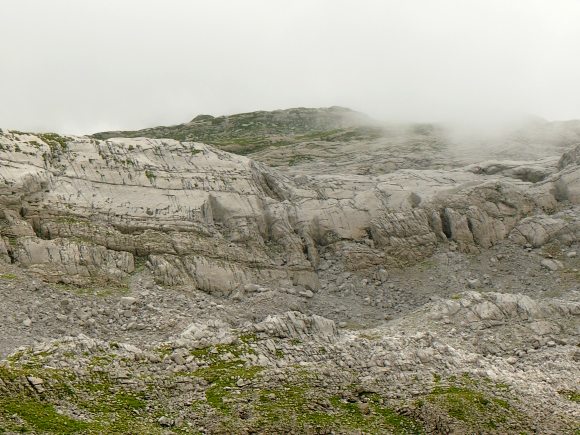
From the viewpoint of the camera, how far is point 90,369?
2794cm

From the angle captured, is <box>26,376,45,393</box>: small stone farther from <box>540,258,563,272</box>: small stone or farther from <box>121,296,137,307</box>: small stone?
<box>540,258,563,272</box>: small stone

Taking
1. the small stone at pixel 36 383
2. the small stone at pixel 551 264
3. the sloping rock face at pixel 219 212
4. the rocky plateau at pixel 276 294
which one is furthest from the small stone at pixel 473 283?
the small stone at pixel 36 383

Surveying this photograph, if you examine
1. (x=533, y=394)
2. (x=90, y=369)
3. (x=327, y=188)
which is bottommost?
(x=533, y=394)

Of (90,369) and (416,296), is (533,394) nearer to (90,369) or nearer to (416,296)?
(416,296)

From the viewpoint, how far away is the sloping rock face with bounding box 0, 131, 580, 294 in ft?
139

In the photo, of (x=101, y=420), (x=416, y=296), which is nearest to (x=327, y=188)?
(x=416, y=296)

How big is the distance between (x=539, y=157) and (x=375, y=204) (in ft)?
111

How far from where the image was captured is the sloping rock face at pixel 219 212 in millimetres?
42312

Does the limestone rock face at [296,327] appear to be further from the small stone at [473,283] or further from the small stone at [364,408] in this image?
the small stone at [473,283]

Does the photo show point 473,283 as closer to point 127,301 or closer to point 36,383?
point 127,301

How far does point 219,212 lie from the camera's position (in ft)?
165

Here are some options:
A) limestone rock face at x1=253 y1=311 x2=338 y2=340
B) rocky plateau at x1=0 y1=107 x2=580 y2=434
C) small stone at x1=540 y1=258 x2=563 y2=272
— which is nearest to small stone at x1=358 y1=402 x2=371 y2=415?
rocky plateau at x1=0 y1=107 x2=580 y2=434

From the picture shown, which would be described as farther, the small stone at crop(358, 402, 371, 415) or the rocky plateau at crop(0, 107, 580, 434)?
the small stone at crop(358, 402, 371, 415)

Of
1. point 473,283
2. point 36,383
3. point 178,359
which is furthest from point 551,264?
point 36,383
